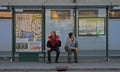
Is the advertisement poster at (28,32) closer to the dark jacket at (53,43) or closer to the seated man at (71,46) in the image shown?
the dark jacket at (53,43)

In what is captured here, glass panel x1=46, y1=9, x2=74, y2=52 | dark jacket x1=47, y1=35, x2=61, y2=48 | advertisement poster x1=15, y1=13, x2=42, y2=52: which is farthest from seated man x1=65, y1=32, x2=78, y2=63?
advertisement poster x1=15, y1=13, x2=42, y2=52

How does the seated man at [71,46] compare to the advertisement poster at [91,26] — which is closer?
the seated man at [71,46]

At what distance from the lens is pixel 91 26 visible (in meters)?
21.9

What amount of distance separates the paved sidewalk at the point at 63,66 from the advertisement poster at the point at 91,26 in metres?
1.76

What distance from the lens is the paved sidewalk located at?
18672 mm

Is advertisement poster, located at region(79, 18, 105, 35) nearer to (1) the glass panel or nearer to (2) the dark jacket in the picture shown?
(1) the glass panel

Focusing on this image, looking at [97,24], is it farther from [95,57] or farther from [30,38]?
[30,38]

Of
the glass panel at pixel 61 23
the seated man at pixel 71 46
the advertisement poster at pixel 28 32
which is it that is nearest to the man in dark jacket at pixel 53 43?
the seated man at pixel 71 46

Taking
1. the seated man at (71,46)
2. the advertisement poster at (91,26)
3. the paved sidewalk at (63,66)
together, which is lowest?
the paved sidewalk at (63,66)

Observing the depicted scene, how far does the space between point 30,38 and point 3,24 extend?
2.95 meters

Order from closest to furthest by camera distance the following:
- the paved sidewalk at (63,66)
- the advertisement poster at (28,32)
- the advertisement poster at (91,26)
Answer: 1. the paved sidewalk at (63,66)
2. the advertisement poster at (28,32)
3. the advertisement poster at (91,26)

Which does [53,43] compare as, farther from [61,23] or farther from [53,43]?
[61,23]

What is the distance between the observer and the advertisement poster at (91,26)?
21797 millimetres

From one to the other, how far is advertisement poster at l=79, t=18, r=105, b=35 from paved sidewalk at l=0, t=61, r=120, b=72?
176 centimetres
